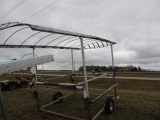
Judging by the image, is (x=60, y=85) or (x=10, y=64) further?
(x=60, y=85)

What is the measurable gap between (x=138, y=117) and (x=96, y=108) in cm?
171

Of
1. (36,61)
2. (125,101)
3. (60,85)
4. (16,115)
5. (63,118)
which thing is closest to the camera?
(36,61)

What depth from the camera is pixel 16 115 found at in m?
6.01

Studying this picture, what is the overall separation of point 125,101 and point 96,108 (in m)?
1.58

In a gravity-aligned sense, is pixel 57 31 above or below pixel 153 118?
above

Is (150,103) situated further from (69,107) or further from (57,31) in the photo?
(57,31)

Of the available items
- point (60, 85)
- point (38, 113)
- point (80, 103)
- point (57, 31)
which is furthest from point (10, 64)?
point (80, 103)

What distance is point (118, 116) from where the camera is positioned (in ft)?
17.7

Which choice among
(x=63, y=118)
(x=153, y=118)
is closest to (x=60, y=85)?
(x=63, y=118)

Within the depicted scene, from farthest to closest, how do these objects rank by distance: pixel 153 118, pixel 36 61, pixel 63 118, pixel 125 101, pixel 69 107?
pixel 125 101
pixel 69 107
pixel 63 118
pixel 153 118
pixel 36 61

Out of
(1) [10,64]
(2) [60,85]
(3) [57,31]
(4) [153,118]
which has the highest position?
(3) [57,31]

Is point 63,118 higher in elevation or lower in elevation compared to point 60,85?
lower

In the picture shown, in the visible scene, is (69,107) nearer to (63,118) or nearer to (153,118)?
(63,118)

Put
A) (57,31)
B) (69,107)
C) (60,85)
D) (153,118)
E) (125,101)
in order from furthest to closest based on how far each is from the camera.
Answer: (125,101), (69,107), (153,118), (60,85), (57,31)
